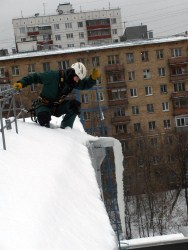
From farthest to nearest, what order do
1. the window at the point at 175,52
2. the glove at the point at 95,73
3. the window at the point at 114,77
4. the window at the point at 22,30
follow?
1. the window at the point at 22,30
2. the window at the point at 175,52
3. the window at the point at 114,77
4. the glove at the point at 95,73

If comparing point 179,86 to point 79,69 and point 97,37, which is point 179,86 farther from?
point 79,69

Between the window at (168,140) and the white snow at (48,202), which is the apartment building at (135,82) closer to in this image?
the window at (168,140)

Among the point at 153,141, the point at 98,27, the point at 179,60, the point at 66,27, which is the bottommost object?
the point at 153,141

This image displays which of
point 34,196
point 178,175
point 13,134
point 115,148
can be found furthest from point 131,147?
point 34,196

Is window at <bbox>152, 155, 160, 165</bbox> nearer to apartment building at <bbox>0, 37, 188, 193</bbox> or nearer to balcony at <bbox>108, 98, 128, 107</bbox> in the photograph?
apartment building at <bbox>0, 37, 188, 193</bbox>

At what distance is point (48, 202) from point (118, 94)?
29885 mm

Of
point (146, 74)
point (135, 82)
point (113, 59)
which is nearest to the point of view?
point (113, 59)

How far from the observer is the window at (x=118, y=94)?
32.0 m

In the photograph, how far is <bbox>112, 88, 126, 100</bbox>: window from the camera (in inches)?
1259

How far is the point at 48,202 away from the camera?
7.86ft

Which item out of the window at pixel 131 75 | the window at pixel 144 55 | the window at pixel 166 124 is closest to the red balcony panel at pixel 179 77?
the window at pixel 144 55

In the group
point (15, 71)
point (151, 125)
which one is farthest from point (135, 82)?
point (15, 71)

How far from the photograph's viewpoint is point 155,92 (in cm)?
3256

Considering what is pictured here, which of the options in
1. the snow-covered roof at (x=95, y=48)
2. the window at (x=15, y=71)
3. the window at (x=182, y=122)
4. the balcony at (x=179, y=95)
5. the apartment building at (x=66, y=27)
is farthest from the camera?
the apartment building at (x=66, y=27)
